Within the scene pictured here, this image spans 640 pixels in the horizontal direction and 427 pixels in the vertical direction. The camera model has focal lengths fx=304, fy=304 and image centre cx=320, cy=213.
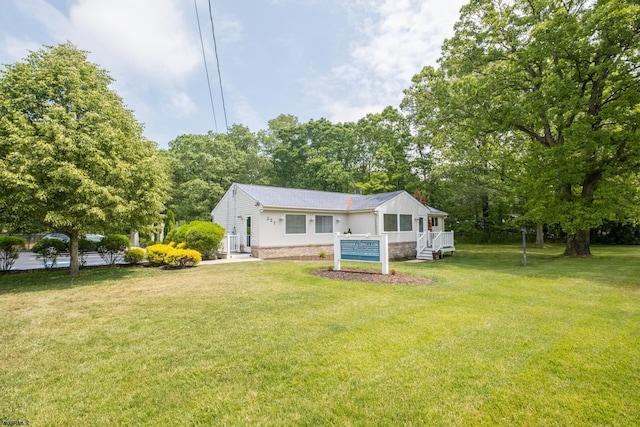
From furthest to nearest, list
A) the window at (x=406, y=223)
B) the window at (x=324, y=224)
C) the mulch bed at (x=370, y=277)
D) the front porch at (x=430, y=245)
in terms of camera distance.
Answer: the window at (x=406, y=223)
the window at (x=324, y=224)
the front porch at (x=430, y=245)
the mulch bed at (x=370, y=277)

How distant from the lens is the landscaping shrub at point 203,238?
14.0 metres

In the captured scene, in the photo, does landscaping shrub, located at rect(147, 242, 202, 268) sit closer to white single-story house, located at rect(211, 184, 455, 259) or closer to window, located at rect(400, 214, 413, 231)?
white single-story house, located at rect(211, 184, 455, 259)

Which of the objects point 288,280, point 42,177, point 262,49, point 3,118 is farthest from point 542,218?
point 3,118

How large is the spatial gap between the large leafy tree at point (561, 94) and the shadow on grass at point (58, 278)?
17.0 meters

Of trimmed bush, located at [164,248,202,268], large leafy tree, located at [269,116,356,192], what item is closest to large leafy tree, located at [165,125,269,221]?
large leafy tree, located at [269,116,356,192]

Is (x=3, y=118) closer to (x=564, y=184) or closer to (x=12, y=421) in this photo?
(x=12, y=421)

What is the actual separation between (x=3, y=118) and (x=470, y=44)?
65.9ft

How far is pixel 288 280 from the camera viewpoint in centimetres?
916

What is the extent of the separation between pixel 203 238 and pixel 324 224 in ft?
22.3

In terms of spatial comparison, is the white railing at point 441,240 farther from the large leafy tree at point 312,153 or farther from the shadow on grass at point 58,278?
the large leafy tree at point 312,153

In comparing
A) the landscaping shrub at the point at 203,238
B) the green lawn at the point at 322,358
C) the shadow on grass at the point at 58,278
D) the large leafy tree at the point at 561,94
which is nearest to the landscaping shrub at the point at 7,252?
the shadow on grass at the point at 58,278

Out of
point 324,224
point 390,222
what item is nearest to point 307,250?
point 324,224

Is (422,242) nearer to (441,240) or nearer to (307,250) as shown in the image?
(441,240)

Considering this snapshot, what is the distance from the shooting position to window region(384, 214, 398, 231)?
680 inches
